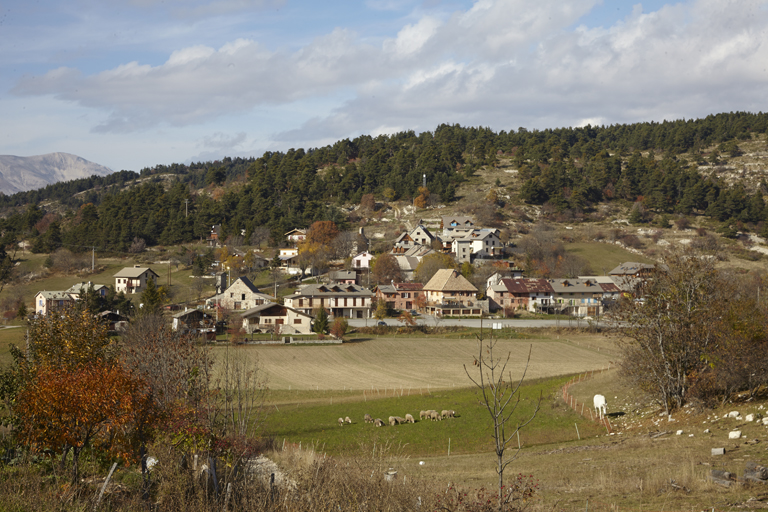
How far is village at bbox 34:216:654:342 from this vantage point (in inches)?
2386

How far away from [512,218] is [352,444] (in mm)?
99962

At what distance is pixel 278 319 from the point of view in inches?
2391

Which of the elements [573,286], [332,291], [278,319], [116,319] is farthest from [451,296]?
[116,319]

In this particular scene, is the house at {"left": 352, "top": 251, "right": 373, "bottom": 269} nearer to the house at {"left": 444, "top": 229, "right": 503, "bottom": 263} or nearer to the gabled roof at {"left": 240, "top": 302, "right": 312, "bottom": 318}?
the house at {"left": 444, "top": 229, "right": 503, "bottom": 263}

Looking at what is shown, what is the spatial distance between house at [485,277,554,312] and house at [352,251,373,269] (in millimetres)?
22535

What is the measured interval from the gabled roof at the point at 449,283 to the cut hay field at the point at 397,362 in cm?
1720

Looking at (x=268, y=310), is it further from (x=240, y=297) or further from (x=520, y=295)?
(x=520, y=295)

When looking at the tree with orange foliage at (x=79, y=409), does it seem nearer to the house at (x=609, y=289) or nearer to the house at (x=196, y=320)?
the house at (x=196, y=320)

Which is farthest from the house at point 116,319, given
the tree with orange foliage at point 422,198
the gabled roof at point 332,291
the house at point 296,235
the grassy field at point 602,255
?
the tree with orange foliage at point 422,198

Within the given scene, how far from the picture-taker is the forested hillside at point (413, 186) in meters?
112

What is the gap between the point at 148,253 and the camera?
4087 inches

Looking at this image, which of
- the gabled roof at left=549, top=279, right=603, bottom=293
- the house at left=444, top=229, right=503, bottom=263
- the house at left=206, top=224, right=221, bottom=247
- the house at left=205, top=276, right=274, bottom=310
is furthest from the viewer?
the house at left=206, top=224, right=221, bottom=247

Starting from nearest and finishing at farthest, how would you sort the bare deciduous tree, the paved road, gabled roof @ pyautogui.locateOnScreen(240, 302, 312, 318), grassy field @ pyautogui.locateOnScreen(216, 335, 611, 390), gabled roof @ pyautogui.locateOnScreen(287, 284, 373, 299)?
the bare deciduous tree → grassy field @ pyautogui.locateOnScreen(216, 335, 611, 390) → gabled roof @ pyautogui.locateOnScreen(240, 302, 312, 318) → the paved road → gabled roof @ pyautogui.locateOnScreen(287, 284, 373, 299)

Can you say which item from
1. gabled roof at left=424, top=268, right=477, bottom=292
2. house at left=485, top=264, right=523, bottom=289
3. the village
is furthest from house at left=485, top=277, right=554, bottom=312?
gabled roof at left=424, top=268, right=477, bottom=292
